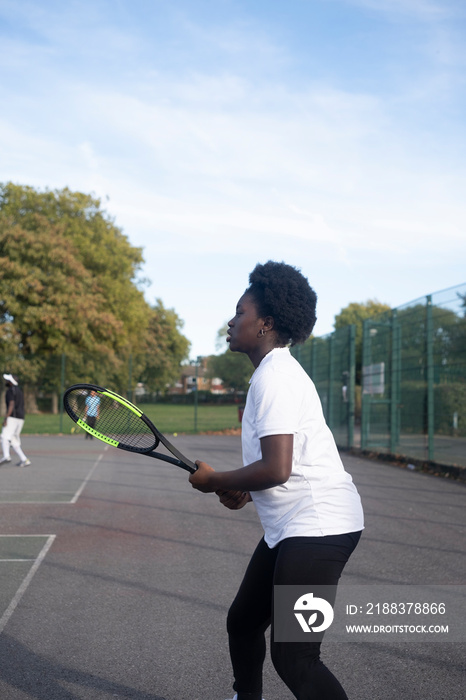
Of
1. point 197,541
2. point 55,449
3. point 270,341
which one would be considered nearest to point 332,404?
point 55,449

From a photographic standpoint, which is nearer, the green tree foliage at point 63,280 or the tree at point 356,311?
the green tree foliage at point 63,280

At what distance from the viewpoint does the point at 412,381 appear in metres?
16.1

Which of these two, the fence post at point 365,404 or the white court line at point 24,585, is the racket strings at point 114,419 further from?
the fence post at point 365,404

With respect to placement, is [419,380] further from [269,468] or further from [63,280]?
[63,280]

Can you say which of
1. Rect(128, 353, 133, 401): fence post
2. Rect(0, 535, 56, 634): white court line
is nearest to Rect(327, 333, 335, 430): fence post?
Rect(128, 353, 133, 401): fence post

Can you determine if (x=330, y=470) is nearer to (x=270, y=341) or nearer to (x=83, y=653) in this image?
(x=270, y=341)

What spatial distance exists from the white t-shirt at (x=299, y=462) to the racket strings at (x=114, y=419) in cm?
77

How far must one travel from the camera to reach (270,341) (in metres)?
3.08

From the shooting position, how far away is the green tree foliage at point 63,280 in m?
39.1

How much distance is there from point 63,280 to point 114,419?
3690 centimetres

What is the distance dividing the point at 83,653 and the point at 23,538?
3561mm

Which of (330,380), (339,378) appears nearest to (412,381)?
(339,378)

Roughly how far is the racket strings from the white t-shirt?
30.2 inches

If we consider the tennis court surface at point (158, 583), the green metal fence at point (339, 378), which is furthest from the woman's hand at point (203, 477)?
the green metal fence at point (339, 378)
